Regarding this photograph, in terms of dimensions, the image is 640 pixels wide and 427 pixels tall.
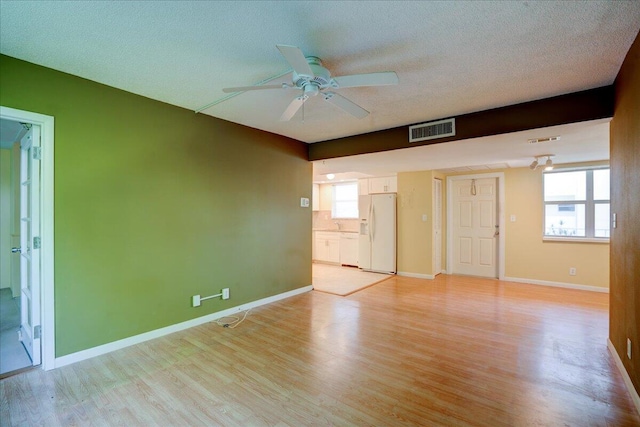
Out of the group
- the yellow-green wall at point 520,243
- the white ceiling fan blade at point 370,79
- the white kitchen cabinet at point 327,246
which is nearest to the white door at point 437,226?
the yellow-green wall at point 520,243

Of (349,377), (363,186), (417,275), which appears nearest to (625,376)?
(349,377)

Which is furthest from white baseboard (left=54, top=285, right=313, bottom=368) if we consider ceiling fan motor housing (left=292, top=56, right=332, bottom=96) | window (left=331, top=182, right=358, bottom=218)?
window (left=331, top=182, right=358, bottom=218)

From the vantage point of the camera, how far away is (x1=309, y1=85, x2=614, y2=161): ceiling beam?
2605 mm

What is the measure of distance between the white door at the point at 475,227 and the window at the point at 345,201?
2.37 metres

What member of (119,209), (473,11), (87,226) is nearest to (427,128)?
(473,11)

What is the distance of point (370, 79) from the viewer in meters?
1.92

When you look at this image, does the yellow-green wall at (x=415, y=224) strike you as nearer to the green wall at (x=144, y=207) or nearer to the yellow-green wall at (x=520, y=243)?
the yellow-green wall at (x=520, y=243)

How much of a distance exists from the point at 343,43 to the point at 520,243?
5.49 m

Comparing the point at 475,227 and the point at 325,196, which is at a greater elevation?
the point at 325,196

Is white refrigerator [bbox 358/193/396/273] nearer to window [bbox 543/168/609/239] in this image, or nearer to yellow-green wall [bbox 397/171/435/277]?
yellow-green wall [bbox 397/171/435/277]

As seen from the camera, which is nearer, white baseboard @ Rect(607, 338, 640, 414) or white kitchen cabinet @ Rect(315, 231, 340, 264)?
white baseboard @ Rect(607, 338, 640, 414)

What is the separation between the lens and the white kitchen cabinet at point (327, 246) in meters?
7.26

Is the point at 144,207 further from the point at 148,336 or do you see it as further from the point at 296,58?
the point at 296,58

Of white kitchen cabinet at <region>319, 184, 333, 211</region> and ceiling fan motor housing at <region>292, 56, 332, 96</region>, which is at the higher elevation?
ceiling fan motor housing at <region>292, 56, 332, 96</region>
